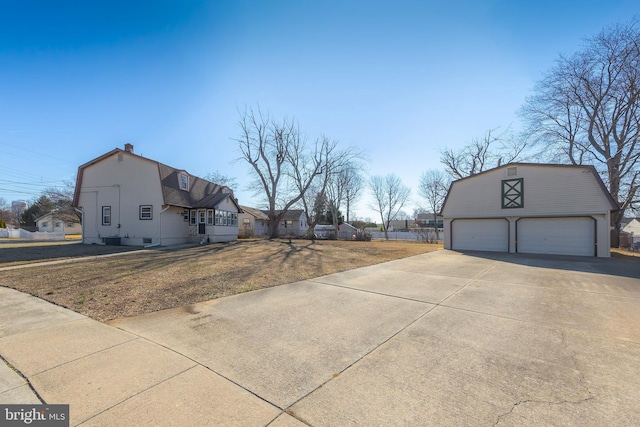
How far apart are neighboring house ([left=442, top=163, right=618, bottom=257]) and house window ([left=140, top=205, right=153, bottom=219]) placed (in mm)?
20801

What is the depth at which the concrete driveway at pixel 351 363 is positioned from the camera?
7.16 ft

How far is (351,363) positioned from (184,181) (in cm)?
2235

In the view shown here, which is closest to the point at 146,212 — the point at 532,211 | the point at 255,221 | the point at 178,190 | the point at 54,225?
the point at 178,190

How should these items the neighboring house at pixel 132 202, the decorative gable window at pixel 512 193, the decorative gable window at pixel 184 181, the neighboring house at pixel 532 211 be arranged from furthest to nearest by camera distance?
the decorative gable window at pixel 184 181, the neighboring house at pixel 132 202, the decorative gable window at pixel 512 193, the neighboring house at pixel 532 211

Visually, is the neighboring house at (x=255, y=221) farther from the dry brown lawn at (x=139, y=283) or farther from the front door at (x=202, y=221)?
the dry brown lawn at (x=139, y=283)

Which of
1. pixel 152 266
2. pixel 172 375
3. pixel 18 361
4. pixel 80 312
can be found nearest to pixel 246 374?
pixel 172 375

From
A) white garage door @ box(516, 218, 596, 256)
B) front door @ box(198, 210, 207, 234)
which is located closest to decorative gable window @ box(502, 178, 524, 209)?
white garage door @ box(516, 218, 596, 256)

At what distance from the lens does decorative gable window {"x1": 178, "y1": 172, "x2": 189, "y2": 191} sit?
21.2 metres

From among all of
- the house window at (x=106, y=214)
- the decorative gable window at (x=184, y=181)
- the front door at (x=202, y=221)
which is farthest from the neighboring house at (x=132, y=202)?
the front door at (x=202, y=221)

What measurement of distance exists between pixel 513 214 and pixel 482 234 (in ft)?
7.08

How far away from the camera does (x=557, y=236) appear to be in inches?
598

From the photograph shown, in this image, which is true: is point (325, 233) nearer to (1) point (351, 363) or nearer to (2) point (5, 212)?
(1) point (351, 363)

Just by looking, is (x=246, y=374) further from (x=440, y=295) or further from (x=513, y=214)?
(x=513, y=214)

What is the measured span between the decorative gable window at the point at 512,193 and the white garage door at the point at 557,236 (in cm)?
109
